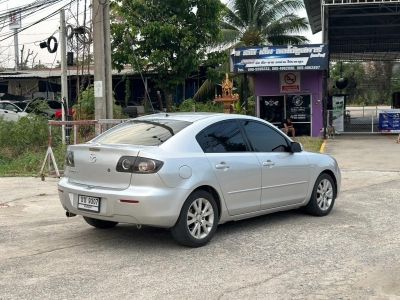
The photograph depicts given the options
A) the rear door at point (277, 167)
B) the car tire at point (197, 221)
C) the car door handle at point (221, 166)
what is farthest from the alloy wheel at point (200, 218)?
the rear door at point (277, 167)

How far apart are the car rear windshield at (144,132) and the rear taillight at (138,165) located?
15.1 inches

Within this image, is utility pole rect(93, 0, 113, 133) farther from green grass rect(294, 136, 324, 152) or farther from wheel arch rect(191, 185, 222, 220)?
green grass rect(294, 136, 324, 152)

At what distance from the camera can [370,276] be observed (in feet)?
17.9

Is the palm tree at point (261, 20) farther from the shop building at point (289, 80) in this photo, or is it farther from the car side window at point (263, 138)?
the car side window at point (263, 138)

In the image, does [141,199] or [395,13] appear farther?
[395,13]

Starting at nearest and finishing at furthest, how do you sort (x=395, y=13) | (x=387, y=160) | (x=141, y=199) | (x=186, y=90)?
1. (x=141, y=199)
2. (x=387, y=160)
3. (x=395, y=13)
4. (x=186, y=90)

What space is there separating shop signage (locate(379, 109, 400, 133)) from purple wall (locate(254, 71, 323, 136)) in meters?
3.31

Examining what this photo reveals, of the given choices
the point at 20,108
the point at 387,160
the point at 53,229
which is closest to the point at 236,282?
the point at 53,229

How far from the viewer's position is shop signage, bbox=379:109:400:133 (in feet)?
85.8

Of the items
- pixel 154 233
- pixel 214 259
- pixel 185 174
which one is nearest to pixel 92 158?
pixel 185 174

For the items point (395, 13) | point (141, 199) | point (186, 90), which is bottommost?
point (141, 199)

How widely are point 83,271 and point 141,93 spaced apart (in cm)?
2932

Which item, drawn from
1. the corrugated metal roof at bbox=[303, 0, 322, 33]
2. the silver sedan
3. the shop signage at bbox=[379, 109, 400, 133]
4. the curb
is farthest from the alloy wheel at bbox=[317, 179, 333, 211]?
the corrugated metal roof at bbox=[303, 0, 322, 33]

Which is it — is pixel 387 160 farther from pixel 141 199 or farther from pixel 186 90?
pixel 186 90
